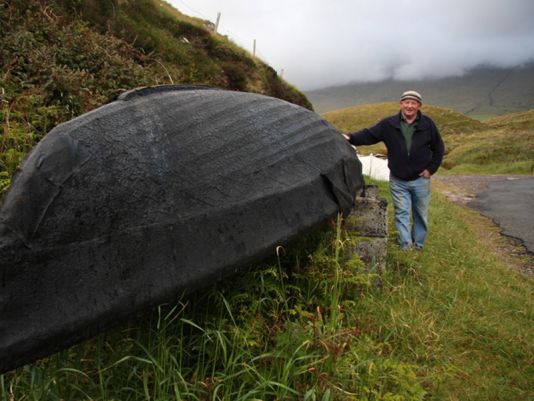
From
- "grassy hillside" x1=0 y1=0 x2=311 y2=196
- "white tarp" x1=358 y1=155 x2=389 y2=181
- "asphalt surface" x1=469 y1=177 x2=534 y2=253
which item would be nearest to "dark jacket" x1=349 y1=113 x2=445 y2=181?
"grassy hillside" x1=0 y1=0 x2=311 y2=196

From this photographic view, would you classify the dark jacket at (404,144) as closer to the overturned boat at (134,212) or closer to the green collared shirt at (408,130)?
the green collared shirt at (408,130)

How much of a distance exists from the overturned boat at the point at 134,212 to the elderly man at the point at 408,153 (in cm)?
268

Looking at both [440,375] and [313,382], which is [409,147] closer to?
[440,375]

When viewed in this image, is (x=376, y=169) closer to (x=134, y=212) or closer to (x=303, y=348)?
(x=303, y=348)

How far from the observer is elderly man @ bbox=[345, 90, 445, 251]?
5.33 meters

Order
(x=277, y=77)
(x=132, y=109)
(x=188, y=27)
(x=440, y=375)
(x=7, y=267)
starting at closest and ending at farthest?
(x=7, y=267), (x=132, y=109), (x=440, y=375), (x=188, y=27), (x=277, y=77)

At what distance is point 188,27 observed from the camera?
11.3m

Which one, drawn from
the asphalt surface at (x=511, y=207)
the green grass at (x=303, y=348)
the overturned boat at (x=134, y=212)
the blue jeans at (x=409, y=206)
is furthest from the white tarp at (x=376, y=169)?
the overturned boat at (x=134, y=212)

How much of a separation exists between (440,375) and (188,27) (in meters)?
10.8

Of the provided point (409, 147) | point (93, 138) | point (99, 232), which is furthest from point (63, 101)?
point (409, 147)

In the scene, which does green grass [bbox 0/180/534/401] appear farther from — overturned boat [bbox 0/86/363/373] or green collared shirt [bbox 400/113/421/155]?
green collared shirt [bbox 400/113/421/155]

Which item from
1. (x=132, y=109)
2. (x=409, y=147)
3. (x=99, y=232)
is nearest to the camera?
(x=99, y=232)

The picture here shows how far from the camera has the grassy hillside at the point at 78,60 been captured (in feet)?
16.2

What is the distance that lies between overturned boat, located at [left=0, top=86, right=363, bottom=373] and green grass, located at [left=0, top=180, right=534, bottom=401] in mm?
315
